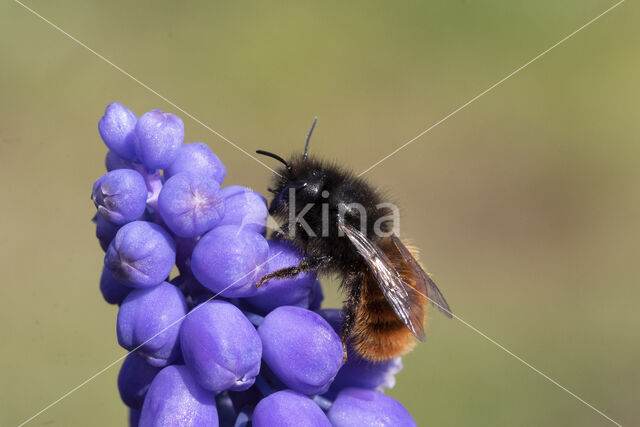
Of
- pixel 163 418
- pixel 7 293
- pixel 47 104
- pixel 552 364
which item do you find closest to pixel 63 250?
pixel 7 293

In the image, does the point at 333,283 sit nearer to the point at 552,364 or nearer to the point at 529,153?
the point at 552,364

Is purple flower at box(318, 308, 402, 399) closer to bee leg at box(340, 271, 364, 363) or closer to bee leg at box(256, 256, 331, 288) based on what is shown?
bee leg at box(340, 271, 364, 363)

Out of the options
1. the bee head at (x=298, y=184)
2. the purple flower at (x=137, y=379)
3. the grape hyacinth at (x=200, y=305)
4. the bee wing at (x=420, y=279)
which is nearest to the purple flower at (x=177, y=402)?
the grape hyacinth at (x=200, y=305)

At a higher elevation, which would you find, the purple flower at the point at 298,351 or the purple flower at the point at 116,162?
the purple flower at the point at 116,162

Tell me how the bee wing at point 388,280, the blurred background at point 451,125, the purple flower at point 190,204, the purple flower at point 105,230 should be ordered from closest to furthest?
the purple flower at point 190,204 → the purple flower at point 105,230 → the bee wing at point 388,280 → the blurred background at point 451,125

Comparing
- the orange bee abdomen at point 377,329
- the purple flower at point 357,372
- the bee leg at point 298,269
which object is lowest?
the purple flower at point 357,372

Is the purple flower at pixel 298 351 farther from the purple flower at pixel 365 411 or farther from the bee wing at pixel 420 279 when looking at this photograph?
the bee wing at pixel 420 279

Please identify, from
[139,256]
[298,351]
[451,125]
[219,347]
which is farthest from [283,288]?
[451,125]

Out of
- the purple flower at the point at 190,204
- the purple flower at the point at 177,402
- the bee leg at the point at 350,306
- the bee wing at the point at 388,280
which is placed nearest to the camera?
the purple flower at the point at 177,402
